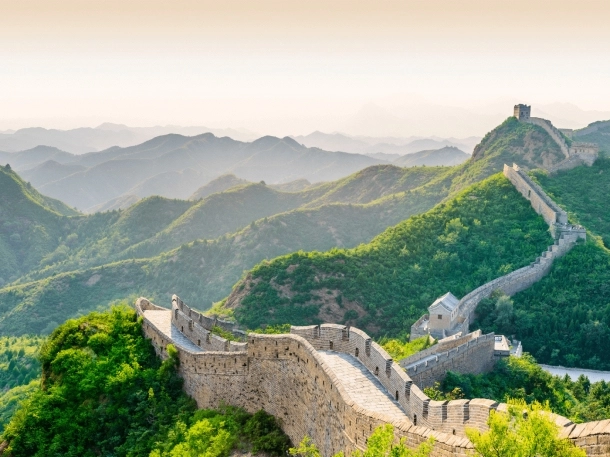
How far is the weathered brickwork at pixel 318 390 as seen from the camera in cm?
1744

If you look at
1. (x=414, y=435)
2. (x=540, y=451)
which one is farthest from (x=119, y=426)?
(x=540, y=451)

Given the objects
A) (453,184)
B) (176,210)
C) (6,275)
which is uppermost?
(453,184)

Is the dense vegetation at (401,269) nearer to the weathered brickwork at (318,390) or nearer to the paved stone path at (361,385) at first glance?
the weathered brickwork at (318,390)

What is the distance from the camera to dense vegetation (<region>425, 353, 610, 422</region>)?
105 ft

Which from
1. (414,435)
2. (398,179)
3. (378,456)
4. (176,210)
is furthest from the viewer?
(176,210)

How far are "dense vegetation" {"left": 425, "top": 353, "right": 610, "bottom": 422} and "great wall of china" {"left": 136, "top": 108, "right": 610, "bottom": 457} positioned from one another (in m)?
0.68

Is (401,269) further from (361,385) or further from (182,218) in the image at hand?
(182,218)

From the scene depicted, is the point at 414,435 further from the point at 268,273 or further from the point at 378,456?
the point at 268,273

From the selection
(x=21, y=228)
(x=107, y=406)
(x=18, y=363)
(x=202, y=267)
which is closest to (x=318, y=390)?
(x=107, y=406)

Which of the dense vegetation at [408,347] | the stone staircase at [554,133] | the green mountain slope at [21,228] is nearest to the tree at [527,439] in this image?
the dense vegetation at [408,347]

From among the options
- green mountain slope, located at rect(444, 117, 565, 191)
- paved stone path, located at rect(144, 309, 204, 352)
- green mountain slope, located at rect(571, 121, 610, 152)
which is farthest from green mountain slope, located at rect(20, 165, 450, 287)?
paved stone path, located at rect(144, 309, 204, 352)

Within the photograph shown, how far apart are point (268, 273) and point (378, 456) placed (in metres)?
53.3

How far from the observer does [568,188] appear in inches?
2911

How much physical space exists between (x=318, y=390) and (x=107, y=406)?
1126cm
